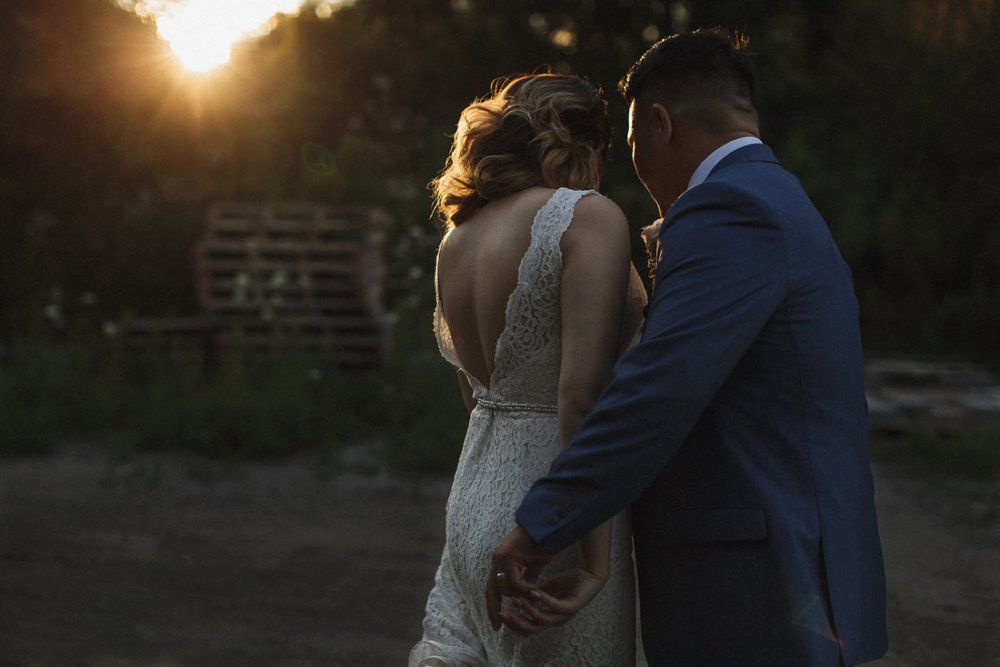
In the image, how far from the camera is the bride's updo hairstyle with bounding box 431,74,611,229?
2.23 m

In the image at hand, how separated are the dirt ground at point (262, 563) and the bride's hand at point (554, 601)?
2.59 metres

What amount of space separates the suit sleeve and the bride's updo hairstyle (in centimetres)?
53

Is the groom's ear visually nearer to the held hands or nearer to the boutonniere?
the boutonniere

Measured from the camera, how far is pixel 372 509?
22.8 feet

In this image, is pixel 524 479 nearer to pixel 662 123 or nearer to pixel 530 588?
pixel 530 588

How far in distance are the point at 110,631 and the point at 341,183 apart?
7527 mm

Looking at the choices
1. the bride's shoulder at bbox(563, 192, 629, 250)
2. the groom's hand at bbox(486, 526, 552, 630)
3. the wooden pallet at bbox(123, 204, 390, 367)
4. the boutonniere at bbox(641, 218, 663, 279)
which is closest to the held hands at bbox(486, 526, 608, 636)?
the groom's hand at bbox(486, 526, 552, 630)

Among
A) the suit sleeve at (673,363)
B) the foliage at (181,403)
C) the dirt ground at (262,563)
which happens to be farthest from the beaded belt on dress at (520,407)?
the foliage at (181,403)

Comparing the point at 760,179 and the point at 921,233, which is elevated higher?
the point at 760,179

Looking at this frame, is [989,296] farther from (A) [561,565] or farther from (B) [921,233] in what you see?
(A) [561,565]

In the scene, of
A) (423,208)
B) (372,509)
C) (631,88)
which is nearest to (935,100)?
(423,208)

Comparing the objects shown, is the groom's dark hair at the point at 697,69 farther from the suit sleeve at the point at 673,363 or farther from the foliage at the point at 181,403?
the foliage at the point at 181,403

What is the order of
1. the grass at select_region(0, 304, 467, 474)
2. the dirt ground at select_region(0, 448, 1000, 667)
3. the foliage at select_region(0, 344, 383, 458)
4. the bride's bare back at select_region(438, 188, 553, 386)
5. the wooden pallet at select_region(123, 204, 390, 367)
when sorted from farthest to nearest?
the wooden pallet at select_region(123, 204, 390, 367) < the foliage at select_region(0, 344, 383, 458) < the grass at select_region(0, 304, 467, 474) < the dirt ground at select_region(0, 448, 1000, 667) < the bride's bare back at select_region(438, 188, 553, 386)

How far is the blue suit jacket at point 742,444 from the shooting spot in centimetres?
172
